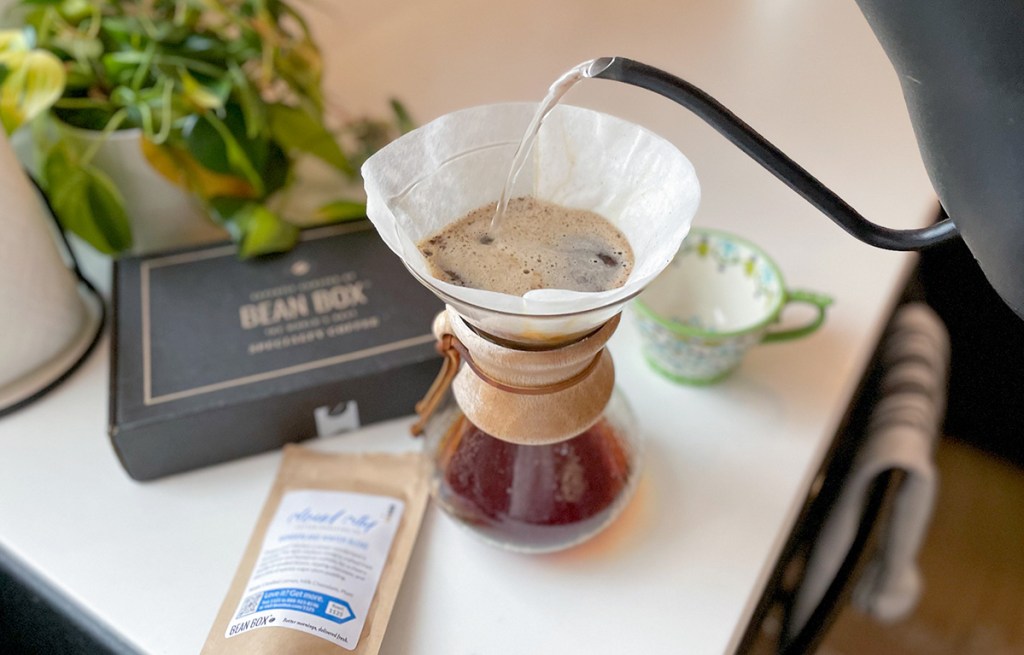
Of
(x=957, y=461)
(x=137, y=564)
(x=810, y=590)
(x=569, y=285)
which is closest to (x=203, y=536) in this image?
(x=137, y=564)

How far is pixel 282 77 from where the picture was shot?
2.23ft

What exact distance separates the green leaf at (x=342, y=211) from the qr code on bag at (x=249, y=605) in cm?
31

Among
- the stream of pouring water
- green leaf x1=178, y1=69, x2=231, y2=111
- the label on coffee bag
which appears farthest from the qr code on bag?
green leaf x1=178, y1=69, x2=231, y2=111

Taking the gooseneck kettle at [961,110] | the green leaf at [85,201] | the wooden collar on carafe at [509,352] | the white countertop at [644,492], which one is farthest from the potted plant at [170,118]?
the gooseneck kettle at [961,110]

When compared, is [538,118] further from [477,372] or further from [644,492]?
[644,492]

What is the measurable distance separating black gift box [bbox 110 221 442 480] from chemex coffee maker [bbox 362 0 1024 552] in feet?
0.21

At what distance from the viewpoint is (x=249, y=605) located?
0.47 metres

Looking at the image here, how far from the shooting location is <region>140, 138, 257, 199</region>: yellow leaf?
638mm

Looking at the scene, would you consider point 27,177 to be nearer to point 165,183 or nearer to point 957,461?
point 165,183

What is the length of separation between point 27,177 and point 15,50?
0.30ft

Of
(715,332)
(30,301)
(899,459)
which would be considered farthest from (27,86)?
(899,459)

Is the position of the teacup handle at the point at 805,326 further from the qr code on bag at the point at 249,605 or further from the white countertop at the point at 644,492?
the qr code on bag at the point at 249,605

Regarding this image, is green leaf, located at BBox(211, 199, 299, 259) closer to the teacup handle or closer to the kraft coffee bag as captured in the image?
the kraft coffee bag

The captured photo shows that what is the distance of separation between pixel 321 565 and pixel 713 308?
14.1 inches
